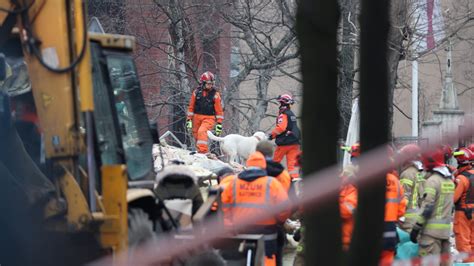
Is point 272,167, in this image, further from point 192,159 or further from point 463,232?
point 192,159

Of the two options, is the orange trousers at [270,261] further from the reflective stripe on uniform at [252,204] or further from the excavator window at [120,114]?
the excavator window at [120,114]

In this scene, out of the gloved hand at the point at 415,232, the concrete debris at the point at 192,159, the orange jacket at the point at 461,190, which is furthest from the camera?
the concrete debris at the point at 192,159

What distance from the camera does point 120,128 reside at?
25.1 feet

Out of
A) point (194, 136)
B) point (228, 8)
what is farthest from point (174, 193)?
point (228, 8)

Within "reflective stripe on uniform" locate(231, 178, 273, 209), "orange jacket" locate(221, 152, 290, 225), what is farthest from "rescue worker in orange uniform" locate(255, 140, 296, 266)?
"reflective stripe on uniform" locate(231, 178, 273, 209)

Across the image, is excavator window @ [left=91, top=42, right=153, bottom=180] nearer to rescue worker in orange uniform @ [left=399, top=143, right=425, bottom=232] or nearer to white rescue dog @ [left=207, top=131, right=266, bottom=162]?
rescue worker in orange uniform @ [left=399, top=143, right=425, bottom=232]

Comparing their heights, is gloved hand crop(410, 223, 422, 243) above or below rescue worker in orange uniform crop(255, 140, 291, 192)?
below

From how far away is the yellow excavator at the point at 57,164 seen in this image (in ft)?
22.2

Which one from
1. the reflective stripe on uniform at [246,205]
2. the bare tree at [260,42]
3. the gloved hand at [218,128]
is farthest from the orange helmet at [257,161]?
the bare tree at [260,42]

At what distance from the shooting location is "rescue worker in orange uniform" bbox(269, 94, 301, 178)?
59.7 ft

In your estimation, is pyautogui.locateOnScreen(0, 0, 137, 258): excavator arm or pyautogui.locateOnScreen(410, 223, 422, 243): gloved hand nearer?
pyautogui.locateOnScreen(0, 0, 137, 258): excavator arm

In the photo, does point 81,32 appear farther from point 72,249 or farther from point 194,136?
point 194,136

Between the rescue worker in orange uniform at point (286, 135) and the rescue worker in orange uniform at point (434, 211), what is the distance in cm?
612

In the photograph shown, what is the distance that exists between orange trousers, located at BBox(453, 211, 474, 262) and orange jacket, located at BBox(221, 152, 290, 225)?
4.90 m
